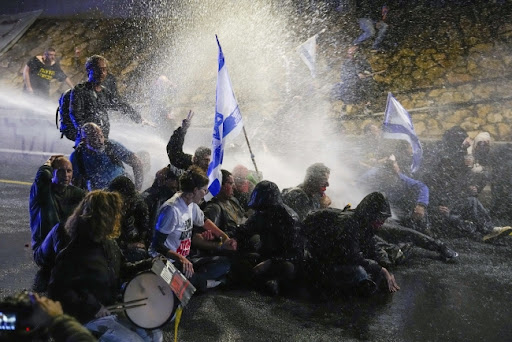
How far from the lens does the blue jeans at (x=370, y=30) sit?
50.0 feet

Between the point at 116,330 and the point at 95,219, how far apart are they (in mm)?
744

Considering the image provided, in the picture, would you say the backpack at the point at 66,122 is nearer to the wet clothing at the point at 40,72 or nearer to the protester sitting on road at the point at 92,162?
the protester sitting on road at the point at 92,162

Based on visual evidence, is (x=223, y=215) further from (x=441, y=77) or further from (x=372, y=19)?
(x=372, y=19)

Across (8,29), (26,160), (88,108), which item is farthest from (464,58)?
(8,29)

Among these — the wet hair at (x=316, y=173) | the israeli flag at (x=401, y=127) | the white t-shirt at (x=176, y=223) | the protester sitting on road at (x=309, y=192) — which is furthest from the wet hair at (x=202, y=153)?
the israeli flag at (x=401, y=127)

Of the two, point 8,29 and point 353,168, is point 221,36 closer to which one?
point 8,29

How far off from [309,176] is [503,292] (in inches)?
108

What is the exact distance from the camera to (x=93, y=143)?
Answer: 6.57m

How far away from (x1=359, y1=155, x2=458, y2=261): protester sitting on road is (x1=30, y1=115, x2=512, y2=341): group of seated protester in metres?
0.03

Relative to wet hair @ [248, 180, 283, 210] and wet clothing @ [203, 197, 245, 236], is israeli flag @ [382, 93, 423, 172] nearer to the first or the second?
wet clothing @ [203, 197, 245, 236]

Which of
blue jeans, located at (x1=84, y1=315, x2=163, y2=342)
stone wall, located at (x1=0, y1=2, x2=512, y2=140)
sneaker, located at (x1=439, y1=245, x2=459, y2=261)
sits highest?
stone wall, located at (x1=0, y1=2, x2=512, y2=140)

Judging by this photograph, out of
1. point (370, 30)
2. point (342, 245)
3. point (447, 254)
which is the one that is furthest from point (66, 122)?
point (370, 30)

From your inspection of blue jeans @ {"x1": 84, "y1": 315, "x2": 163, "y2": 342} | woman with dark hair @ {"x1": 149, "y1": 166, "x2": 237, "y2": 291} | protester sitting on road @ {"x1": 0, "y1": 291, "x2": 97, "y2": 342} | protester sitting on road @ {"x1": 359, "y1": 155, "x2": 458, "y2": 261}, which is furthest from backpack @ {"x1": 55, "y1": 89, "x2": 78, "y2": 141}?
protester sitting on road @ {"x1": 0, "y1": 291, "x2": 97, "y2": 342}

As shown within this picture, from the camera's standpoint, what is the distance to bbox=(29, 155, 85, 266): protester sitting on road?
5129 mm
